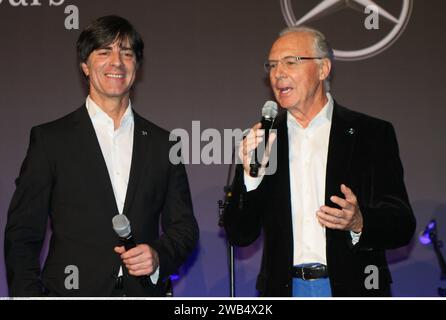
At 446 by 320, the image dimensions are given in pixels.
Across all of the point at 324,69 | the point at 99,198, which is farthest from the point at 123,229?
the point at 324,69

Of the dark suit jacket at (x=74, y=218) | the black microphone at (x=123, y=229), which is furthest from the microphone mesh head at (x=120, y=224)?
the dark suit jacket at (x=74, y=218)

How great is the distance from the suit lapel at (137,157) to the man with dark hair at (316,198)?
17.7 inches

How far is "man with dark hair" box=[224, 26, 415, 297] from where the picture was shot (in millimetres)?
2934

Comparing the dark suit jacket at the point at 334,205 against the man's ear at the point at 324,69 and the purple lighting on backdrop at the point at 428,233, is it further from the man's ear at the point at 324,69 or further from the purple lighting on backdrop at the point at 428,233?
the purple lighting on backdrop at the point at 428,233

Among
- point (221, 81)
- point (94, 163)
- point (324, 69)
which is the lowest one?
point (94, 163)

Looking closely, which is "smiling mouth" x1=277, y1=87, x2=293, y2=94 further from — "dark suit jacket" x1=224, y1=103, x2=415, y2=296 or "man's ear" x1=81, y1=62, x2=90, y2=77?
"man's ear" x1=81, y1=62, x2=90, y2=77

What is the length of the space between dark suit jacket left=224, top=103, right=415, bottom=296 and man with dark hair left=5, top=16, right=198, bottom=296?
0.35 meters

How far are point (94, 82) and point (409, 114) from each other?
2611 mm

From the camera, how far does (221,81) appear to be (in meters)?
4.91

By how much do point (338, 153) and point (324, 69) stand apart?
537 mm

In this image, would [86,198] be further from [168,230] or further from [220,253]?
[220,253]

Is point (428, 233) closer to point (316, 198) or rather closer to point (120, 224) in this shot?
point (316, 198)

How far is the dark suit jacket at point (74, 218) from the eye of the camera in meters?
2.96
